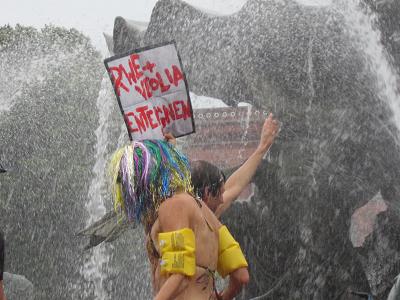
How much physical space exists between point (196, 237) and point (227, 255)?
19cm

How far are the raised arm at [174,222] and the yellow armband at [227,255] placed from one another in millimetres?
231

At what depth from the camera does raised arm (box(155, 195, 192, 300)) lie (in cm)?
260

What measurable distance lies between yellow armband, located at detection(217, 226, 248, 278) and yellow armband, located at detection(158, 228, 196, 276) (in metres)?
0.22

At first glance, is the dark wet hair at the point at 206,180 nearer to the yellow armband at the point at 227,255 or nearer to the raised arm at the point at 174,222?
the yellow armband at the point at 227,255

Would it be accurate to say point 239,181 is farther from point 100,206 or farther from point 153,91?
point 100,206

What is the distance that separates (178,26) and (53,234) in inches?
266

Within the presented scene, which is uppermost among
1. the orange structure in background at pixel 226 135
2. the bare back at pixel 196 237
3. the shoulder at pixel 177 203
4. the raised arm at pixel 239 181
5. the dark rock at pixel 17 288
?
the shoulder at pixel 177 203

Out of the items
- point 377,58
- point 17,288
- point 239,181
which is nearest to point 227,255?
point 239,181

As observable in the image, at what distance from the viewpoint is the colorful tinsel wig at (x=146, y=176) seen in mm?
2721

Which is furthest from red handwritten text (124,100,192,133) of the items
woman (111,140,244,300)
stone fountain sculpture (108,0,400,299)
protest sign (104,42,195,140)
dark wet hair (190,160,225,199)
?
stone fountain sculpture (108,0,400,299)

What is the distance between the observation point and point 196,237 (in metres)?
2.70

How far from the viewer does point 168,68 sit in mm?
3980

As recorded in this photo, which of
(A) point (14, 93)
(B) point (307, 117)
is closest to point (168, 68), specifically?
(B) point (307, 117)

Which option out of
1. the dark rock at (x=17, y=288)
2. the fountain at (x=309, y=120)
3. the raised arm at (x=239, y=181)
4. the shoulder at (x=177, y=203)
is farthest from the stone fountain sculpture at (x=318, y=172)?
the shoulder at (x=177, y=203)
